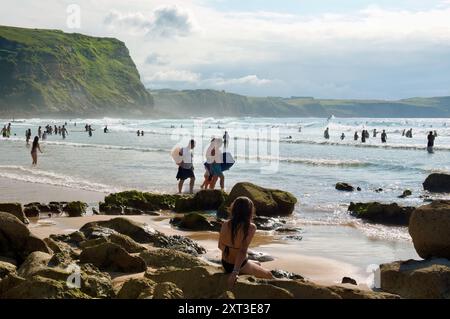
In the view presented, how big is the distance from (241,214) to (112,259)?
2.54 m

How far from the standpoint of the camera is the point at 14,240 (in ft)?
27.4

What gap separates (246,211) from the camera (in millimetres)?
7055

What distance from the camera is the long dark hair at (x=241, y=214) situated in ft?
23.0

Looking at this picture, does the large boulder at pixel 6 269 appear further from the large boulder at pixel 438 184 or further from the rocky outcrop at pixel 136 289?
the large boulder at pixel 438 184

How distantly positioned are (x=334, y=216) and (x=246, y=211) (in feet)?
33.1

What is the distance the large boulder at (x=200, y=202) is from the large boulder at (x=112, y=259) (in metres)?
8.16

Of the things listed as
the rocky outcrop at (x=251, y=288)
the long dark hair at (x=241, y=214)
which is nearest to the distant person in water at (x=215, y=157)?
the long dark hair at (x=241, y=214)

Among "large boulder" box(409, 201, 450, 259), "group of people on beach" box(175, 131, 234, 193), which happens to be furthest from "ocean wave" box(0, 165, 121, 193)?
"large boulder" box(409, 201, 450, 259)

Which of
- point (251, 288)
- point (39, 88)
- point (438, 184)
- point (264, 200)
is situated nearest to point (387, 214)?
point (264, 200)

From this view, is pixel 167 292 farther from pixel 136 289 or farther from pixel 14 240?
pixel 14 240

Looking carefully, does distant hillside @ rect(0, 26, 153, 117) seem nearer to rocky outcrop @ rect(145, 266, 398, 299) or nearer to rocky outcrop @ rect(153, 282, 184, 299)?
rocky outcrop @ rect(145, 266, 398, 299)

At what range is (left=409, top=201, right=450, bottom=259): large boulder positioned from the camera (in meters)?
8.84

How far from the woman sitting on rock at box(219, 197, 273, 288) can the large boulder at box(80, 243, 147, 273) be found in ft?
5.90
